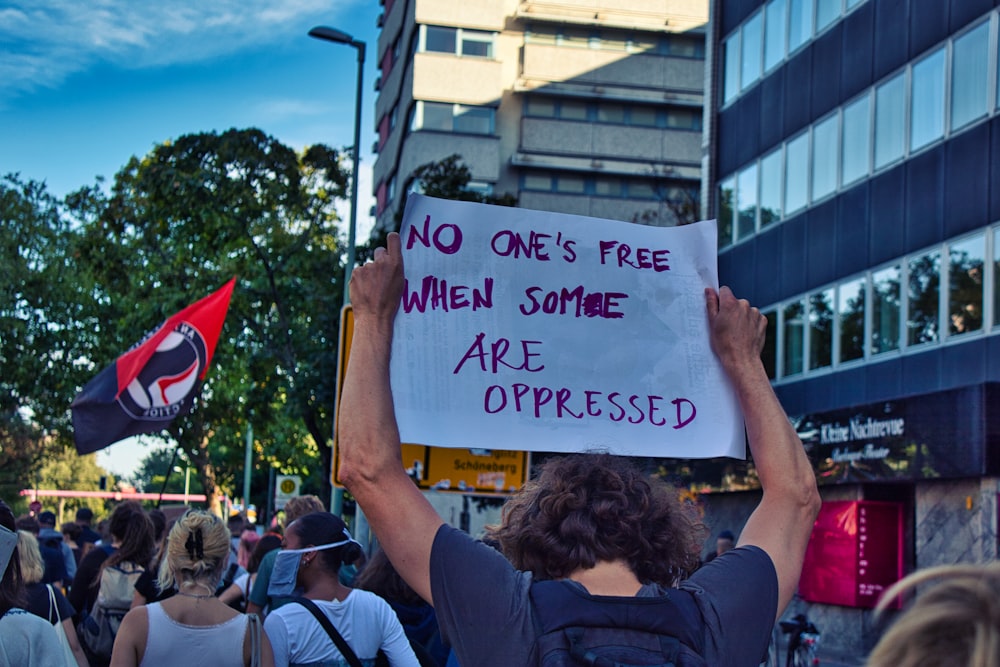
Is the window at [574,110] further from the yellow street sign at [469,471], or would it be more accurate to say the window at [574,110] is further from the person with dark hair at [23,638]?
the person with dark hair at [23,638]

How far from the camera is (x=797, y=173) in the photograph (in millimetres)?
24125

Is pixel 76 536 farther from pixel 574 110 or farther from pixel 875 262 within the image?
pixel 574 110

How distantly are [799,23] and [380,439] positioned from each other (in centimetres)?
2264

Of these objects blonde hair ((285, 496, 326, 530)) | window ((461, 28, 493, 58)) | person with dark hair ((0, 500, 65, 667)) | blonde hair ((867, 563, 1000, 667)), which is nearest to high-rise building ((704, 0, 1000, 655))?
blonde hair ((285, 496, 326, 530))

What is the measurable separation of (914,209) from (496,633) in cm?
1844

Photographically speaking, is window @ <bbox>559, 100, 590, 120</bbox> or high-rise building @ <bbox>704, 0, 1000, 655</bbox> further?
window @ <bbox>559, 100, 590, 120</bbox>

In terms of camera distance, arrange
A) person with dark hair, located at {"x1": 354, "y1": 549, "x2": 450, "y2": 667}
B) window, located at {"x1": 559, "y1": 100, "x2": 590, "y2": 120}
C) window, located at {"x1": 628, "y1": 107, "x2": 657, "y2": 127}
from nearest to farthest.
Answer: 1. person with dark hair, located at {"x1": 354, "y1": 549, "x2": 450, "y2": 667}
2. window, located at {"x1": 559, "y1": 100, "x2": 590, "y2": 120}
3. window, located at {"x1": 628, "y1": 107, "x2": 657, "y2": 127}

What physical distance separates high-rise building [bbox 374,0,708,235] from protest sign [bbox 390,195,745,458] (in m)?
39.6

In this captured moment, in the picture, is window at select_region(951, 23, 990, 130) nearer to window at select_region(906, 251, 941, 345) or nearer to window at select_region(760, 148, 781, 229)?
window at select_region(906, 251, 941, 345)

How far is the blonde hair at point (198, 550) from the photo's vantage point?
582cm

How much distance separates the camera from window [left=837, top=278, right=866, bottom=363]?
21.7 m

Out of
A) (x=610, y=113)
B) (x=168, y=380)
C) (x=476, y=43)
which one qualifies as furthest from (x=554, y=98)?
(x=168, y=380)

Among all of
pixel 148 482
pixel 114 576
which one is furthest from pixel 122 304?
pixel 148 482

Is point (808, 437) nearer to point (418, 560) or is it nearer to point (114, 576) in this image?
point (114, 576)
